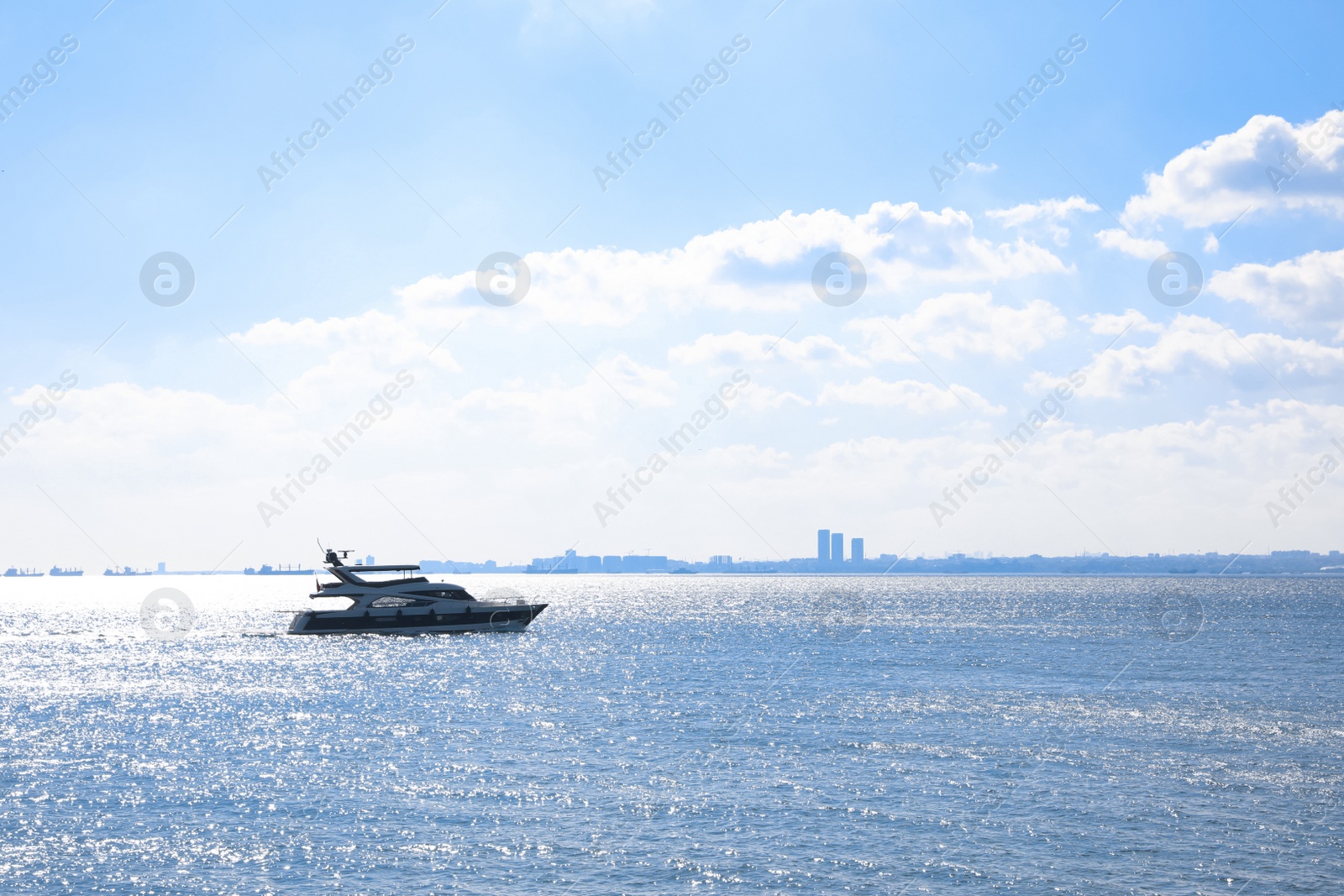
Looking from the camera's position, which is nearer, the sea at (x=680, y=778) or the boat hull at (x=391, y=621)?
the sea at (x=680, y=778)

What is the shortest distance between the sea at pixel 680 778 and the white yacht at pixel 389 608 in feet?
67.5

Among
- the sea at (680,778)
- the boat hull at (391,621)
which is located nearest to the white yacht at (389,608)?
the boat hull at (391,621)

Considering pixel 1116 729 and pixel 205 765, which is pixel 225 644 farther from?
pixel 1116 729

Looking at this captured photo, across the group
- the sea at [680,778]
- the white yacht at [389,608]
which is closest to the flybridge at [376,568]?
the white yacht at [389,608]

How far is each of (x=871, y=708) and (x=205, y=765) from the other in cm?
3327

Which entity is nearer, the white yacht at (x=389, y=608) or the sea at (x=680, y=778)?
the sea at (x=680, y=778)

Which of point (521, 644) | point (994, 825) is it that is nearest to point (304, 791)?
point (994, 825)

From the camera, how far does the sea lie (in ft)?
90.7

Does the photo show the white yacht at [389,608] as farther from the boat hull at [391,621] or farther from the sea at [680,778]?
the sea at [680,778]

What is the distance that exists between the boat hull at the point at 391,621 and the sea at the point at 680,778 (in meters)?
20.9

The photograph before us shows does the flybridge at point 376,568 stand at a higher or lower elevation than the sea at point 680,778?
higher

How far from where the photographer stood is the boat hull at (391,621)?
342 feet

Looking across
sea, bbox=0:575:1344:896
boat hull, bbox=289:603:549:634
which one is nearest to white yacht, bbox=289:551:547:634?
boat hull, bbox=289:603:549:634

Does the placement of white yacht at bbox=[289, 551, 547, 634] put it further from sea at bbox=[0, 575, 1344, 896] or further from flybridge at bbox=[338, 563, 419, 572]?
sea at bbox=[0, 575, 1344, 896]
